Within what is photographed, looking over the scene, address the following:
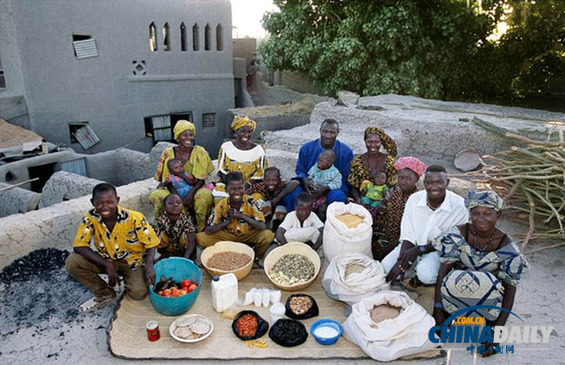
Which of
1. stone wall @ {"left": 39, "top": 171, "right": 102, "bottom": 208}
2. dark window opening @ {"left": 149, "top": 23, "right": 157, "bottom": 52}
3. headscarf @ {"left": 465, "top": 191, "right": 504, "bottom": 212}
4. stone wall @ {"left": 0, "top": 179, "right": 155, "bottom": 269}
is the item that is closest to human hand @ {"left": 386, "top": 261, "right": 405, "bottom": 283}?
headscarf @ {"left": 465, "top": 191, "right": 504, "bottom": 212}

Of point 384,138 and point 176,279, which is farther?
point 384,138

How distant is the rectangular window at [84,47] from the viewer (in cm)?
1102

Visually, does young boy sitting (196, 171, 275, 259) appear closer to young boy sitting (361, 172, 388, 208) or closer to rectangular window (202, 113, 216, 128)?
young boy sitting (361, 172, 388, 208)

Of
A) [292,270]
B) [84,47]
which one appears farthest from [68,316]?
[84,47]

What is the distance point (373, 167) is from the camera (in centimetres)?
445

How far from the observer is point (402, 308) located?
2.97 m

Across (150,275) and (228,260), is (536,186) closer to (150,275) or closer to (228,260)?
(228,260)

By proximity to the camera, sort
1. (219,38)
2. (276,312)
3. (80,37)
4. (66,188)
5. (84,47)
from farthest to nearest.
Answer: (219,38) < (80,37) < (84,47) < (66,188) < (276,312)

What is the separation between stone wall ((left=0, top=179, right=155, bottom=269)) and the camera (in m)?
3.73

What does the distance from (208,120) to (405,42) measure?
7.24 m

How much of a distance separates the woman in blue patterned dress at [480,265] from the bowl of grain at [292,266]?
3.59 ft

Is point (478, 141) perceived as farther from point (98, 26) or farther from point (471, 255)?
point (98, 26)

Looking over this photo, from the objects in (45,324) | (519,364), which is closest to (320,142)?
(519,364)

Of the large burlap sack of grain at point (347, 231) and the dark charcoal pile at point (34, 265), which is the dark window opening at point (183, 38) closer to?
the dark charcoal pile at point (34, 265)
